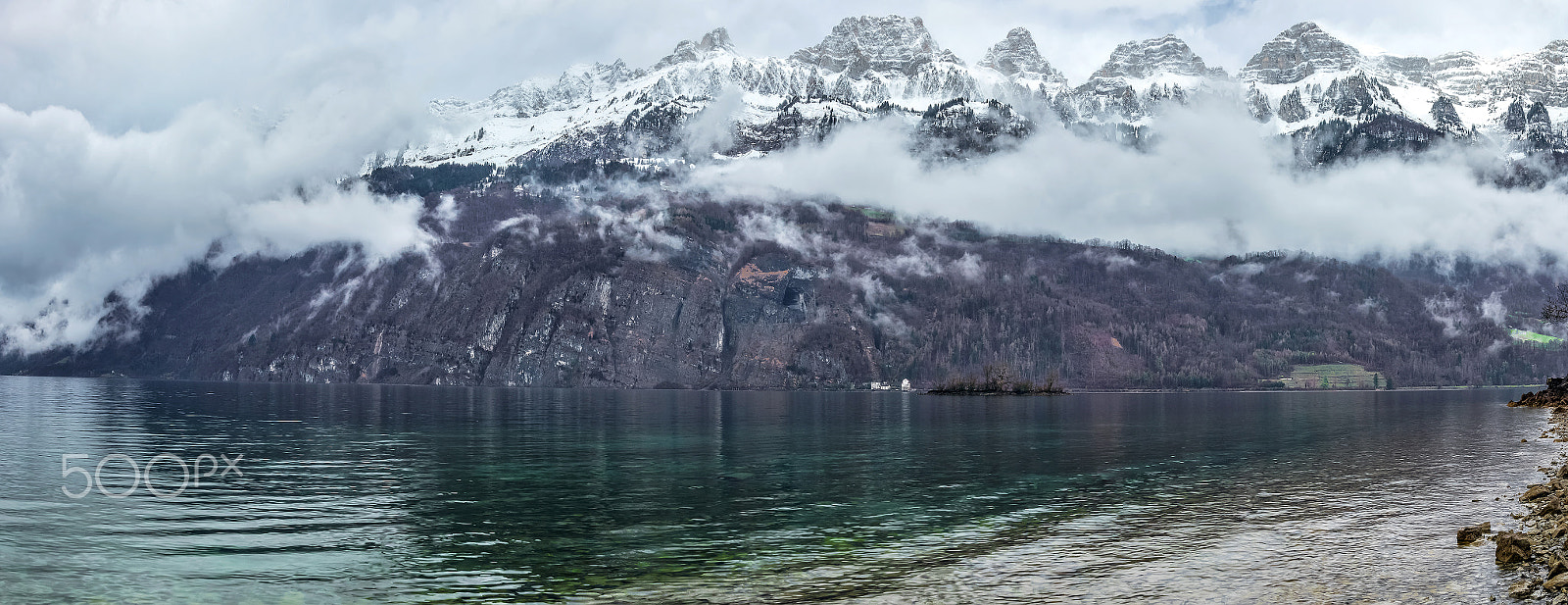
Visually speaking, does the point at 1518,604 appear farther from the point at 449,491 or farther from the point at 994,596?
the point at 449,491

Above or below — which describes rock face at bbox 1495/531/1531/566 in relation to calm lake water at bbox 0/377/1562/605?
above

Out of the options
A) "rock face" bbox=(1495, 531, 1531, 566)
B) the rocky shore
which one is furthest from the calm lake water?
the rocky shore

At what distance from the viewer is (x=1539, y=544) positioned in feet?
135

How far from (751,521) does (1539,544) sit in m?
38.3

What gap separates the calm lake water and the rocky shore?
3.52 ft

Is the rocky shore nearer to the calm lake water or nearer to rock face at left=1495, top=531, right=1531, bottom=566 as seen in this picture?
rock face at left=1495, top=531, right=1531, bottom=566

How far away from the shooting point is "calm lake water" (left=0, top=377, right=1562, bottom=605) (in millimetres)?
41562

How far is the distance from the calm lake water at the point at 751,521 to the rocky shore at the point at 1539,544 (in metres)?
1.07

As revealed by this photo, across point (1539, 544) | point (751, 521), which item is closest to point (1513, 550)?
point (1539, 544)

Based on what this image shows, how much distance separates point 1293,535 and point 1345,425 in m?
132

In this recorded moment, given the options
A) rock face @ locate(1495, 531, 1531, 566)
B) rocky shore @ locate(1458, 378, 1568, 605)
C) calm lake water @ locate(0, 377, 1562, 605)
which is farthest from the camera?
calm lake water @ locate(0, 377, 1562, 605)

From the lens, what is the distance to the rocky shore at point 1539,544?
33.9 m

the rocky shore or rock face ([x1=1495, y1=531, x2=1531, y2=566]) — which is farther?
rock face ([x1=1495, y1=531, x2=1531, y2=566])

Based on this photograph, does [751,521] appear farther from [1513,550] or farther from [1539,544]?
[1539,544]
